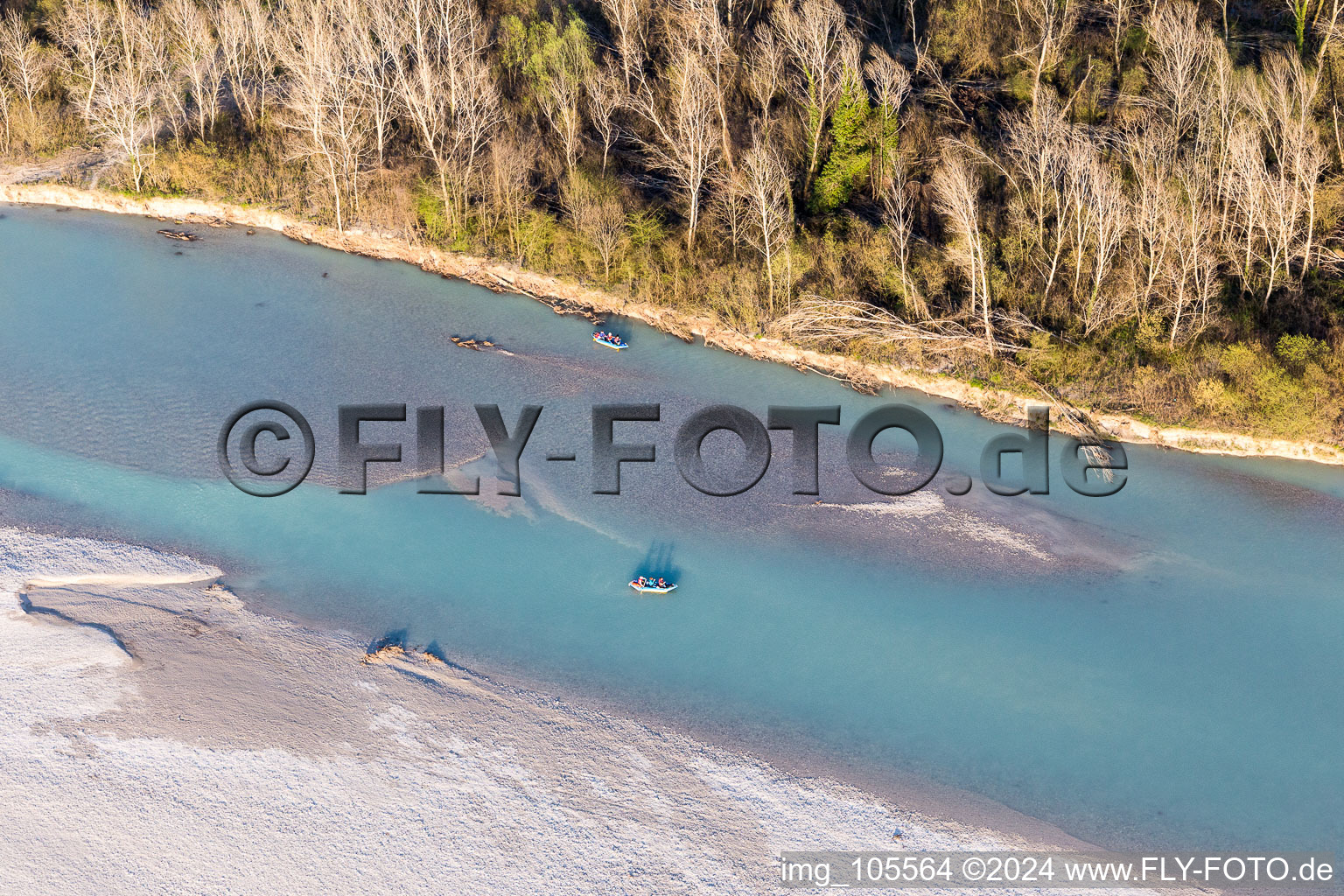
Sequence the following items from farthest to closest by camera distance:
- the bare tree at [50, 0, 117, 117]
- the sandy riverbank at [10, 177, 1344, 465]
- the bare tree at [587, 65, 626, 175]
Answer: the bare tree at [50, 0, 117, 117] → the bare tree at [587, 65, 626, 175] → the sandy riverbank at [10, 177, 1344, 465]

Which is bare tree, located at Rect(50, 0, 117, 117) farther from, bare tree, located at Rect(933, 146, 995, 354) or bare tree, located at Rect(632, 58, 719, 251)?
bare tree, located at Rect(933, 146, 995, 354)

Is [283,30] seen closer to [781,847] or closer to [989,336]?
[989,336]

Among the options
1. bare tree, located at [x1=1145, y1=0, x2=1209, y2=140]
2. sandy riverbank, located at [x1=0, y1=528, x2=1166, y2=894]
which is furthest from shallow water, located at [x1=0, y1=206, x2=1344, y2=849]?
bare tree, located at [x1=1145, y1=0, x2=1209, y2=140]

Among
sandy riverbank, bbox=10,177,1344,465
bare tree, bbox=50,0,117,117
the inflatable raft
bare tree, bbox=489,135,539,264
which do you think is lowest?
the inflatable raft

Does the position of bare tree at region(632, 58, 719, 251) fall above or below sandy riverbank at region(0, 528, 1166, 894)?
above

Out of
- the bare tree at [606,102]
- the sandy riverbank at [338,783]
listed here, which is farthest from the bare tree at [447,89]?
the sandy riverbank at [338,783]

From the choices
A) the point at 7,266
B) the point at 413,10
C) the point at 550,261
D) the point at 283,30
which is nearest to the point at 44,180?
the point at 7,266

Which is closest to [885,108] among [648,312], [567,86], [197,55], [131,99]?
[648,312]
